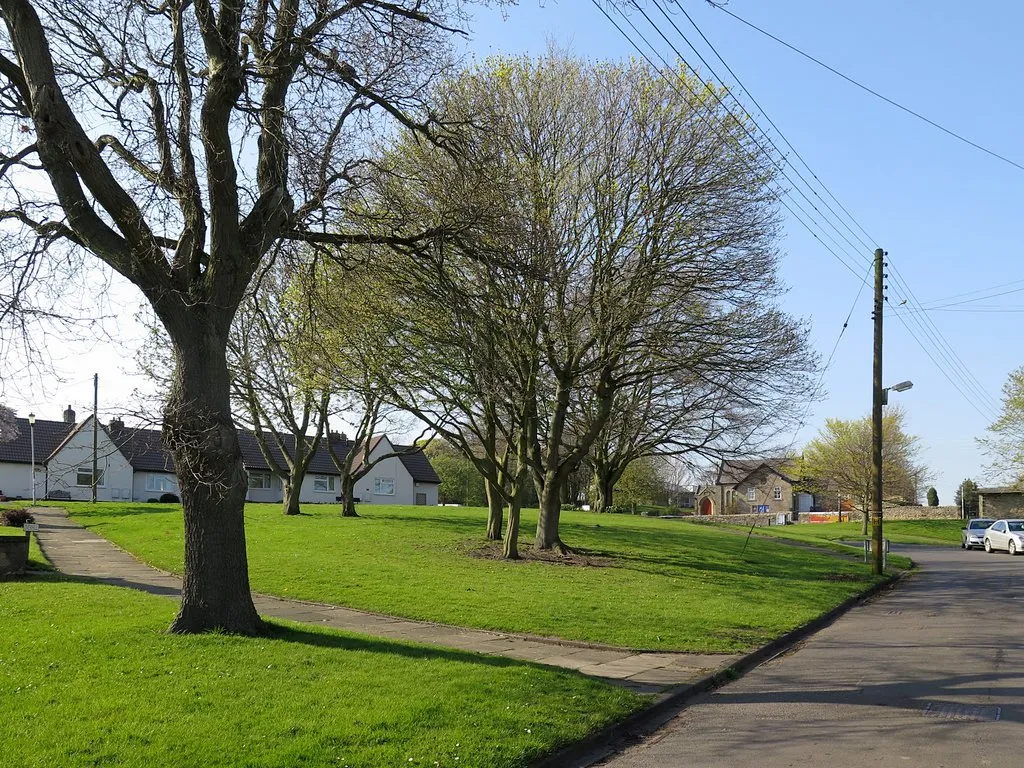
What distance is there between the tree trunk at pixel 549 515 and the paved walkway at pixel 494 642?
9975 mm

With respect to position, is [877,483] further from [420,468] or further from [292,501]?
[420,468]

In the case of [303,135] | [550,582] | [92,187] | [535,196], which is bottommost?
[550,582]

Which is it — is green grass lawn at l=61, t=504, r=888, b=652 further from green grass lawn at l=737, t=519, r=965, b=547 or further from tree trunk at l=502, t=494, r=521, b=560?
green grass lawn at l=737, t=519, r=965, b=547

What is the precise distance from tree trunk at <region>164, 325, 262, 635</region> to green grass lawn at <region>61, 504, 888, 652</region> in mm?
4552

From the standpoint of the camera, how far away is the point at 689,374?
2309 cm

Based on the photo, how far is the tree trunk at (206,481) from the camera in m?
10.1

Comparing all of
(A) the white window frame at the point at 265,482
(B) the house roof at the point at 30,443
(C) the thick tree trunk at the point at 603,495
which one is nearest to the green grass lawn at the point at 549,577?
(C) the thick tree trunk at the point at 603,495

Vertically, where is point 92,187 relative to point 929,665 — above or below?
above

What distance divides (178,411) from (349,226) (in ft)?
14.9

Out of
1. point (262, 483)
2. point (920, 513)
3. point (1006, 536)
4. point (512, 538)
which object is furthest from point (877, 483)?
point (920, 513)

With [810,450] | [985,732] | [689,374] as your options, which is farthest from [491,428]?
[810,450]

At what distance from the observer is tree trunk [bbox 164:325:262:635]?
398 inches

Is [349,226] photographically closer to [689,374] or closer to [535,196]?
[535,196]

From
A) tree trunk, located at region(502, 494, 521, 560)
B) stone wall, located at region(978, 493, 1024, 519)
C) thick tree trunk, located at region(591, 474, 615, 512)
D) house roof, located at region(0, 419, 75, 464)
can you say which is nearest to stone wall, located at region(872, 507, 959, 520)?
stone wall, located at region(978, 493, 1024, 519)
